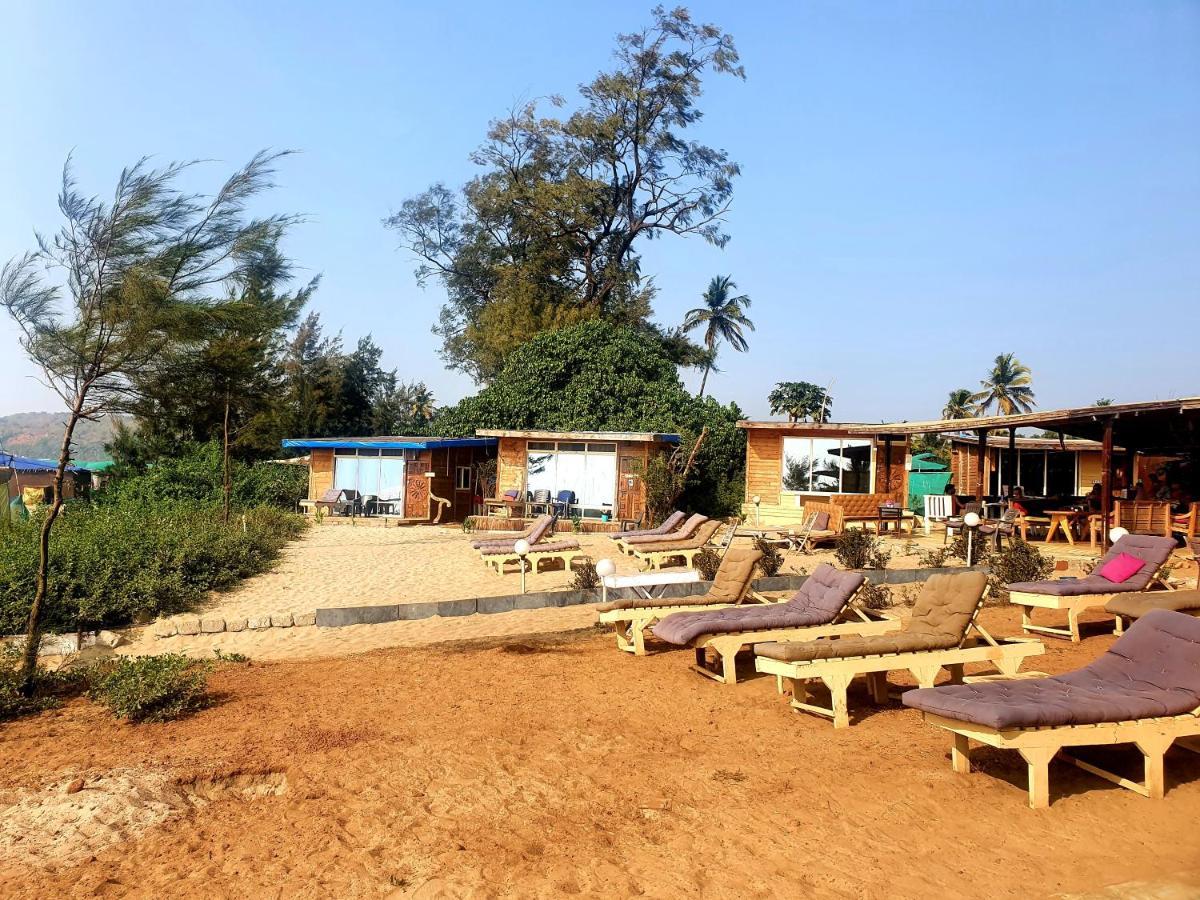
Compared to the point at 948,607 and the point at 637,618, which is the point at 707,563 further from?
the point at 948,607

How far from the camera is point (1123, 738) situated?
4293 millimetres

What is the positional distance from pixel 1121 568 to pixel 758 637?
4230mm

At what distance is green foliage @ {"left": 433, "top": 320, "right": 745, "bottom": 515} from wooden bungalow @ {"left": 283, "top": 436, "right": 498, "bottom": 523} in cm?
380

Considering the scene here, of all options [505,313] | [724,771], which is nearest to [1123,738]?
[724,771]

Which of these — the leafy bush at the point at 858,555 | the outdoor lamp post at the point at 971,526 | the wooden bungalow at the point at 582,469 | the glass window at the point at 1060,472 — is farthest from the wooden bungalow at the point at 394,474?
the glass window at the point at 1060,472

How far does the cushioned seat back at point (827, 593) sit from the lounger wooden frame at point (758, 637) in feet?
0.35

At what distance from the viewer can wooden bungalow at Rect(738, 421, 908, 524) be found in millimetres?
22234

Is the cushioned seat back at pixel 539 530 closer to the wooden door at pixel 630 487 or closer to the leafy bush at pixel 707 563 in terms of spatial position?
the leafy bush at pixel 707 563

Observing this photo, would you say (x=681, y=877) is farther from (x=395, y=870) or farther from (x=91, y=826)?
(x=91, y=826)

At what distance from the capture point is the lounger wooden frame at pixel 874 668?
218 inches

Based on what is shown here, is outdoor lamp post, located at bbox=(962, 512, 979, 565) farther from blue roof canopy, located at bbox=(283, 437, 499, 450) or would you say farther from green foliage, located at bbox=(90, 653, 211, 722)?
blue roof canopy, located at bbox=(283, 437, 499, 450)

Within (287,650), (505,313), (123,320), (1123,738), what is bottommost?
(287,650)

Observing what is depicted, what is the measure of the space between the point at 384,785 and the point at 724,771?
5.60 feet

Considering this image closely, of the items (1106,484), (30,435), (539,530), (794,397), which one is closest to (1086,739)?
(539,530)
